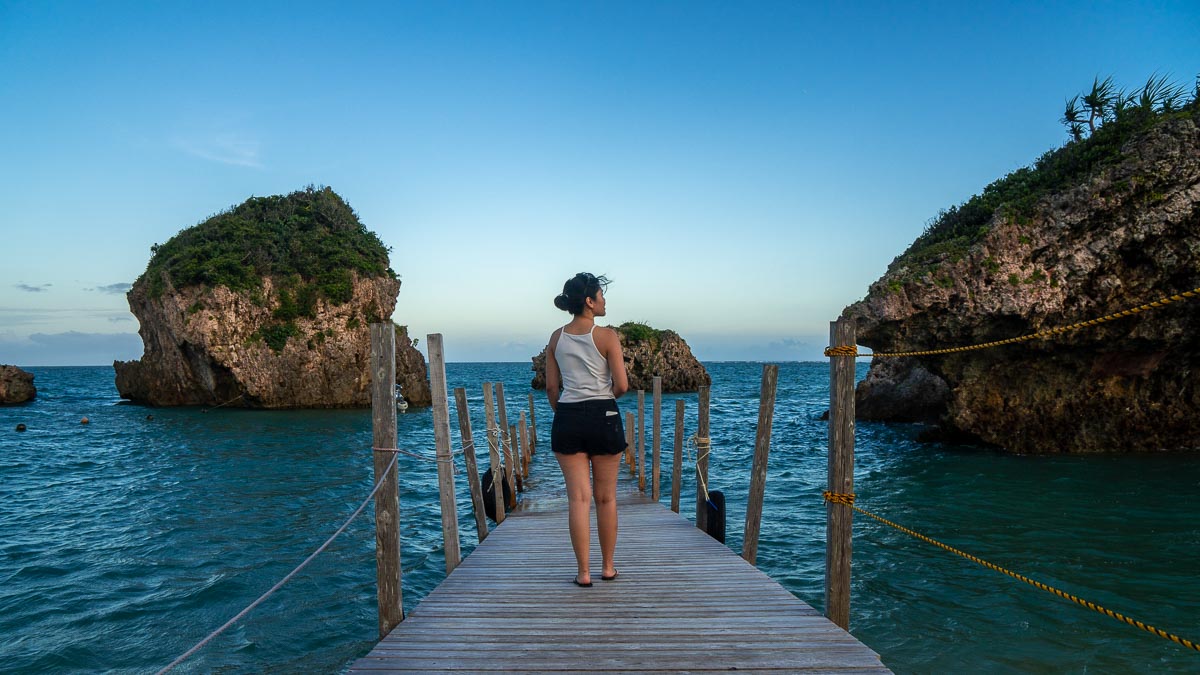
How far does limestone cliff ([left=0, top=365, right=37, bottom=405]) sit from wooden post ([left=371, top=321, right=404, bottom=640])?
50.5m

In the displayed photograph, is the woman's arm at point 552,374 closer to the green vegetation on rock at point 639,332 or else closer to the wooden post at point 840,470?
the wooden post at point 840,470

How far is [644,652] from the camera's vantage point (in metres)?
3.73

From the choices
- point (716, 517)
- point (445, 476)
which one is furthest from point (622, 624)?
point (716, 517)

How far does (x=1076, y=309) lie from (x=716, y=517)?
12853 millimetres

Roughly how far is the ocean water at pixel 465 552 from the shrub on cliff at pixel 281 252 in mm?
18209

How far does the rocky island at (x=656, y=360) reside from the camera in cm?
4853

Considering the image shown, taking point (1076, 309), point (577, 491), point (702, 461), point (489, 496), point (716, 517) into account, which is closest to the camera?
point (577, 491)

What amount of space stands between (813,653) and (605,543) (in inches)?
74.3

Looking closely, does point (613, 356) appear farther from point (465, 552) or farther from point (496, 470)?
point (465, 552)

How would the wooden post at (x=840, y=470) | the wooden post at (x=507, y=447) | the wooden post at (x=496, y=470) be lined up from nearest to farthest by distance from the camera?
1. the wooden post at (x=840, y=470)
2. the wooden post at (x=496, y=470)
3. the wooden post at (x=507, y=447)

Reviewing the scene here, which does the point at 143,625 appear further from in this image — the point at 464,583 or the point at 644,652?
the point at 644,652

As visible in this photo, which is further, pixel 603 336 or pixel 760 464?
pixel 760 464

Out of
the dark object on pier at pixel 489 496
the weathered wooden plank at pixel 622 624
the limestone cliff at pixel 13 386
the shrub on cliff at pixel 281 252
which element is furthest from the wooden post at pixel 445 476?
the limestone cliff at pixel 13 386

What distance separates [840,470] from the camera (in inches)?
177
